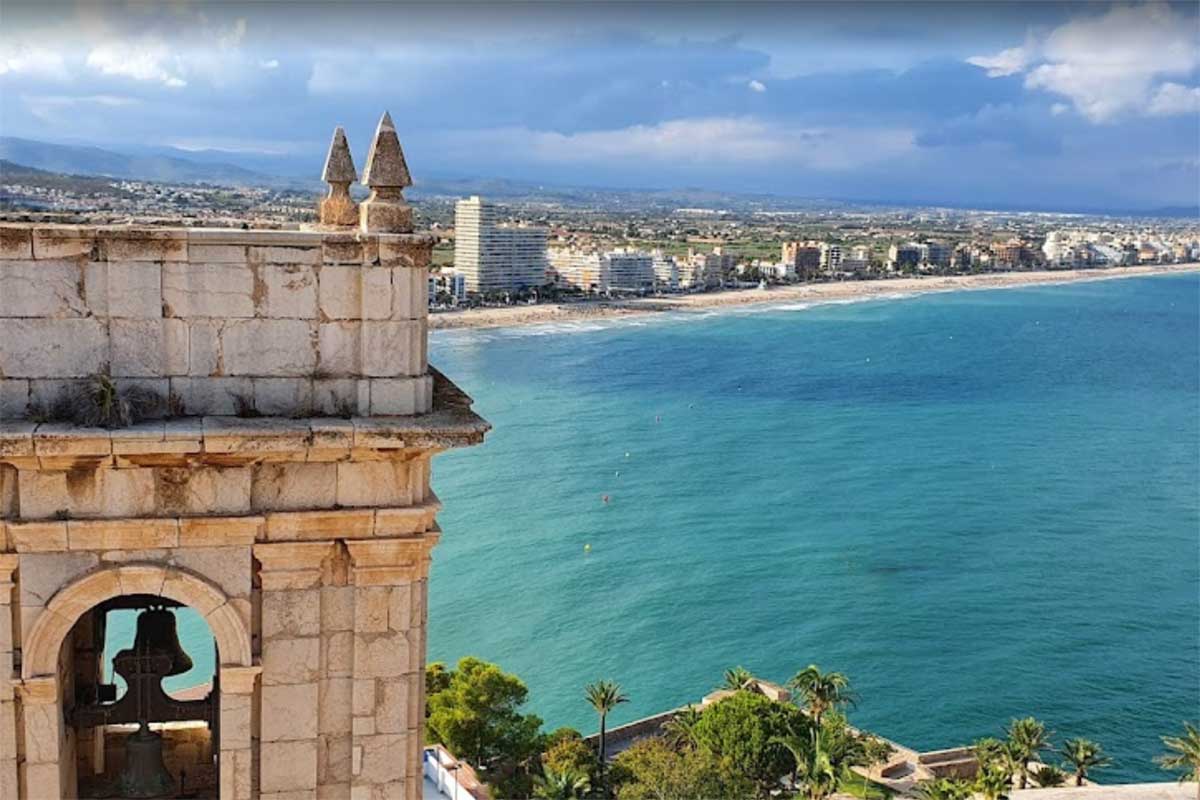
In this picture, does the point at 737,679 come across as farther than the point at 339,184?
Yes

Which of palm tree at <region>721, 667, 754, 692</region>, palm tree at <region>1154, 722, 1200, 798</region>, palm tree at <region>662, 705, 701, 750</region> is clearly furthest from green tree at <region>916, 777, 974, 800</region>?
palm tree at <region>721, 667, 754, 692</region>

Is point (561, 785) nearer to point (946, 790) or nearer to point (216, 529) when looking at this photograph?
point (946, 790)

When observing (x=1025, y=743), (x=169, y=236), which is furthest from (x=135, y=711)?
(x=1025, y=743)

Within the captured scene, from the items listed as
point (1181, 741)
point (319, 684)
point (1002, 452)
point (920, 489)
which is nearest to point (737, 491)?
point (920, 489)

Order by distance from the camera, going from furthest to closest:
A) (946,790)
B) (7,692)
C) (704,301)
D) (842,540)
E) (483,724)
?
(704,301) < (842,540) < (483,724) < (946,790) < (7,692)

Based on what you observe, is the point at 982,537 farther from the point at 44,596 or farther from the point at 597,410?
the point at 44,596
